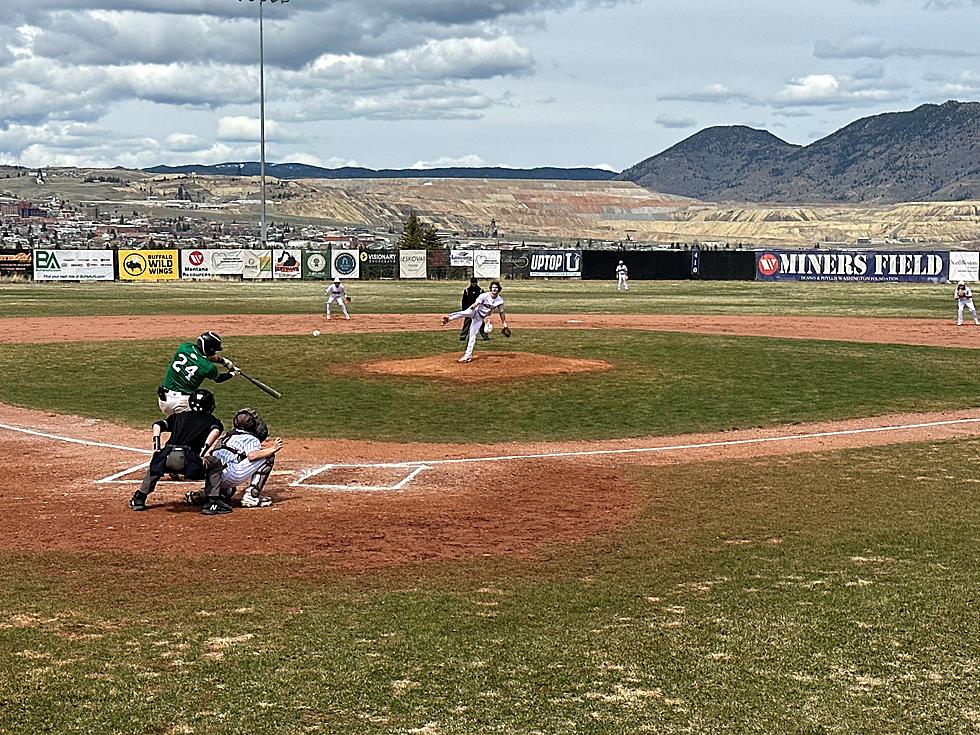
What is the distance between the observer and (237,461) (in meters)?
13.6

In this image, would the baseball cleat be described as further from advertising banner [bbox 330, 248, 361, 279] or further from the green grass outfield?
advertising banner [bbox 330, 248, 361, 279]

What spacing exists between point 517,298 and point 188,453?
49.4 meters

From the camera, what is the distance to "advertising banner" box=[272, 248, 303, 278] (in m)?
81.4

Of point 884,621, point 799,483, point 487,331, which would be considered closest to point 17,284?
point 487,331

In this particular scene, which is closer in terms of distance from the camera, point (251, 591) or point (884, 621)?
point (884, 621)

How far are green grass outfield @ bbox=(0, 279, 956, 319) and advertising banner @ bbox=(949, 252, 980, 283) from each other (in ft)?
11.1

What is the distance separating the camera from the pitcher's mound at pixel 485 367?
86.4 feet

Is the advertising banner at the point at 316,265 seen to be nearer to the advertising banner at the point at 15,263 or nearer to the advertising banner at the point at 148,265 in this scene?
the advertising banner at the point at 148,265

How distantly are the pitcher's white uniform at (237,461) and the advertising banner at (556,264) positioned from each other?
7340cm

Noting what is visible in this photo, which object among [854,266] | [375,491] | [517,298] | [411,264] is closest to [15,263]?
[411,264]

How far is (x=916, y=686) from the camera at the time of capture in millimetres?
7664

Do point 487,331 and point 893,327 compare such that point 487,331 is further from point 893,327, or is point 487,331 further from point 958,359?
point 893,327

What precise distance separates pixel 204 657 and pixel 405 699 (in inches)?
63.7

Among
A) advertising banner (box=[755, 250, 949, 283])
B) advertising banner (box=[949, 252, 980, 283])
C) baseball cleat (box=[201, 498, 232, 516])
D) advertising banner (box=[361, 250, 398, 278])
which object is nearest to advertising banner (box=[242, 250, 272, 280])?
advertising banner (box=[361, 250, 398, 278])
